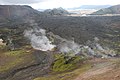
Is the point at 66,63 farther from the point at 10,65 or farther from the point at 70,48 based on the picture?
the point at 70,48

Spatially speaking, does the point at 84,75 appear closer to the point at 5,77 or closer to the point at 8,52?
the point at 5,77

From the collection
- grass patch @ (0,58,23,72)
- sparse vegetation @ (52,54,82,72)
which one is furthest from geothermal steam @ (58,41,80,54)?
grass patch @ (0,58,23,72)

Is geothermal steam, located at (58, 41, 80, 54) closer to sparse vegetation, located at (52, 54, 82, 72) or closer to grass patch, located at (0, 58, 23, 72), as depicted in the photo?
sparse vegetation, located at (52, 54, 82, 72)

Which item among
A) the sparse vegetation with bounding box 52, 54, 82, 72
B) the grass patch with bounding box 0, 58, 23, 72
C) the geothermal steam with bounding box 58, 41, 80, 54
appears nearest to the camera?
the sparse vegetation with bounding box 52, 54, 82, 72

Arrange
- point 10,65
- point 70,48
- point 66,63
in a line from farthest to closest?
point 70,48 → point 10,65 → point 66,63

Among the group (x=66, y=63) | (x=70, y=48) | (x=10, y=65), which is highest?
(x=66, y=63)

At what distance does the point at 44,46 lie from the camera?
526ft

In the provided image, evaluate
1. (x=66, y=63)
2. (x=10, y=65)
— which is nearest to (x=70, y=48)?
(x=10, y=65)

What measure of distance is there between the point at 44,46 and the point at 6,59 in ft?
97.1

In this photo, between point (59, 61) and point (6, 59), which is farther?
point (6, 59)

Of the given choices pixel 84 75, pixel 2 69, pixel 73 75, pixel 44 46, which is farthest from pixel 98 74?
pixel 44 46

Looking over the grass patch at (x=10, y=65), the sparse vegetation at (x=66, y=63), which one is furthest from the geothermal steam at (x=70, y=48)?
the grass patch at (x=10, y=65)

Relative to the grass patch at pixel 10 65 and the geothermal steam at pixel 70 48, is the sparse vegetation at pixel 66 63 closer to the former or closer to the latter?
the geothermal steam at pixel 70 48

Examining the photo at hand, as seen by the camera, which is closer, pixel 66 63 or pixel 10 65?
pixel 66 63
